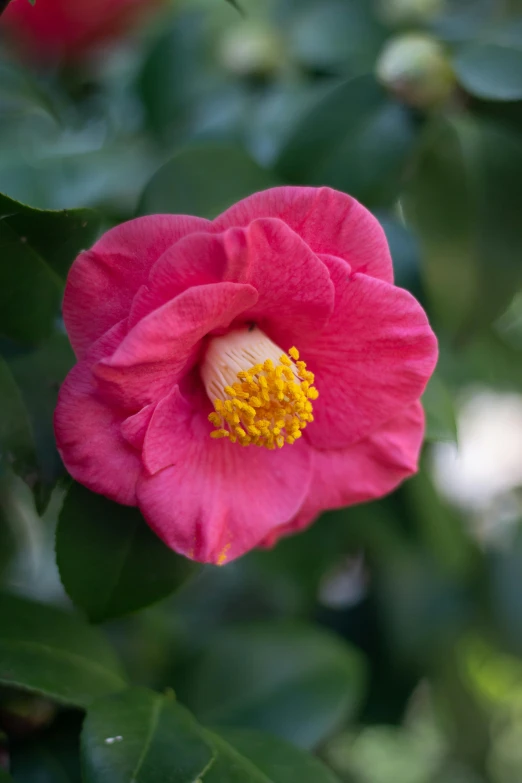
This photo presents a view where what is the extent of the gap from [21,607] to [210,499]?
25 cm

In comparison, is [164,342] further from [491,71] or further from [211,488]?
[491,71]

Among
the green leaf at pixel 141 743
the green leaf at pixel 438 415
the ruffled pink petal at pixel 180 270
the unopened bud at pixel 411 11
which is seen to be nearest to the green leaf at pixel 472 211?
the green leaf at pixel 438 415

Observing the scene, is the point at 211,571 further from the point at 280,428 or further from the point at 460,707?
the point at 280,428

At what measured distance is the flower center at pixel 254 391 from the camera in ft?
2.22

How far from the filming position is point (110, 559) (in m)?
0.70

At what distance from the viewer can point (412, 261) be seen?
915 millimetres

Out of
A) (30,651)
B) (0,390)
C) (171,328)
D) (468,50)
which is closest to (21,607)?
(30,651)

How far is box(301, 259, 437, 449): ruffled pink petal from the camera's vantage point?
2.13 feet

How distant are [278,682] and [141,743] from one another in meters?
0.50

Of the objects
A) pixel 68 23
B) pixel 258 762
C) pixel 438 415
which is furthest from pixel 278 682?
pixel 68 23

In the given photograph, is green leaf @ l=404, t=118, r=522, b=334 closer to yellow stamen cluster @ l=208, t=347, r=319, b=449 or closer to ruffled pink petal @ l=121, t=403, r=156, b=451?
yellow stamen cluster @ l=208, t=347, r=319, b=449

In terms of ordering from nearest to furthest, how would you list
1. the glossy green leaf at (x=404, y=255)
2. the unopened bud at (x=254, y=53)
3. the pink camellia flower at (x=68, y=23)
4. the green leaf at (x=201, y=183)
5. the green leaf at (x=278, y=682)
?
the green leaf at (x=201, y=183), the glossy green leaf at (x=404, y=255), the green leaf at (x=278, y=682), the unopened bud at (x=254, y=53), the pink camellia flower at (x=68, y=23)

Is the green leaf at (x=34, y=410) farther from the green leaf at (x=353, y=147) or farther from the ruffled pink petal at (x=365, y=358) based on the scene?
the green leaf at (x=353, y=147)

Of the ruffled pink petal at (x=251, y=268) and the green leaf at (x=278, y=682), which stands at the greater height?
the ruffled pink petal at (x=251, y=268)
